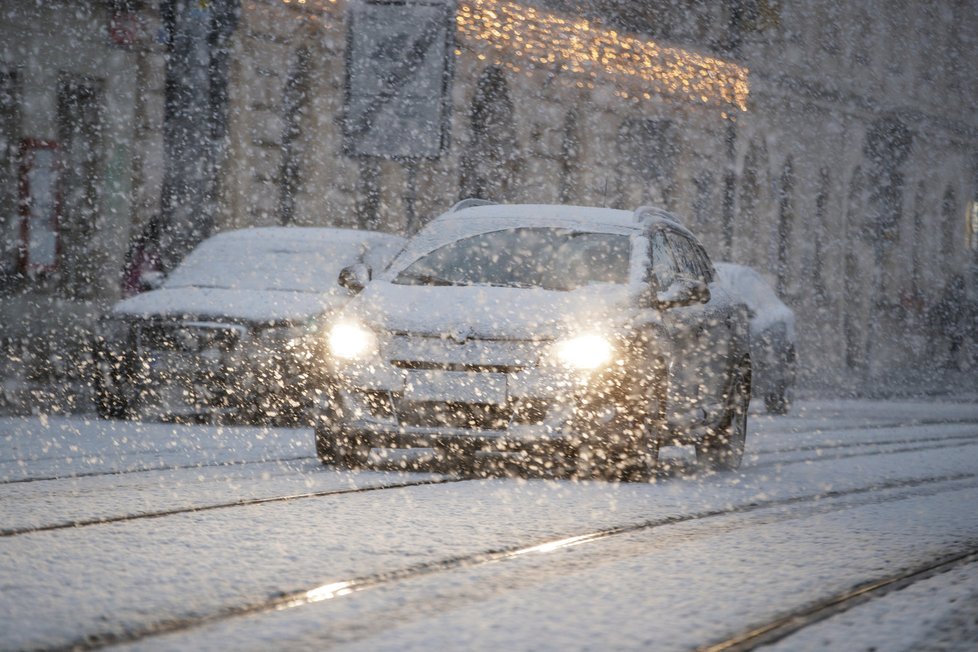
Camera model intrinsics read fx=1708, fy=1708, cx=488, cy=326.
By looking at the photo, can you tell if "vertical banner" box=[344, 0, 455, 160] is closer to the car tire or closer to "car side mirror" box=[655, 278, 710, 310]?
"car side mirror" box=[655, 278, 710, 310]

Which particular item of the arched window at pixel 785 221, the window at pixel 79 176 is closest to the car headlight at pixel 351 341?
the window at pixel 79 176

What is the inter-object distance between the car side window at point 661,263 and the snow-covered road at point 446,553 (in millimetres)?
1116

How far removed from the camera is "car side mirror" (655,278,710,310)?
9.23 metres

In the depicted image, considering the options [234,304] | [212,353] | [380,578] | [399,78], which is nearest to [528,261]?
[212,353]

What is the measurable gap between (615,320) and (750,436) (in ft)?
15.8

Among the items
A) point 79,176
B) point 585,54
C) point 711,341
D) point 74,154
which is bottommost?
point 711,341

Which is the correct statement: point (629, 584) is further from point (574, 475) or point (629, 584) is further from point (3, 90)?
point (3, 90)

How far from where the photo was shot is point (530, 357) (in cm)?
866

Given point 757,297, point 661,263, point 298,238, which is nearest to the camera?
point 661,263

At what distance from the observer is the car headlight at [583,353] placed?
28.5 ft

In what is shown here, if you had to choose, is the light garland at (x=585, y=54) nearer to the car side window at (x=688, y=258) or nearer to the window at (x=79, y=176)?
the window at (x=79, y=176)

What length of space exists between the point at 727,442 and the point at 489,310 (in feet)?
6.62

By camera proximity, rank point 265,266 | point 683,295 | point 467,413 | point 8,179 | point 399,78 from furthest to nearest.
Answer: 1. point 8,179
2. point 399,78
3. point 265,266
4. point 683,295
5. point 467,413

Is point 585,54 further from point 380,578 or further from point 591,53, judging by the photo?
point 380,578
